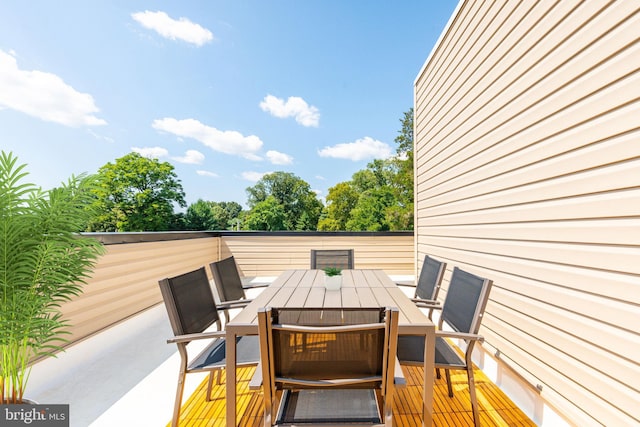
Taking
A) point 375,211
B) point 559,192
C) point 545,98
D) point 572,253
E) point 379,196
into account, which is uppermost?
point 379,196

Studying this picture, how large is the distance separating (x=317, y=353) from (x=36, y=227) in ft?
5.52

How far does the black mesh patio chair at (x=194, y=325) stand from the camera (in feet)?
5.31

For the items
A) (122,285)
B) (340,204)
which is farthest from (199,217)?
(122,285)

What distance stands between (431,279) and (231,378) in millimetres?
1707

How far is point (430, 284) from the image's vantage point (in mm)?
2479

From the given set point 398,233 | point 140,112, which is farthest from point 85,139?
point 398,233

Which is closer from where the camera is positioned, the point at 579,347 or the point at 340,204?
the point at 579,347

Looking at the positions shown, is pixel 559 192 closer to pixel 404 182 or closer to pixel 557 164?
pixel 557 164

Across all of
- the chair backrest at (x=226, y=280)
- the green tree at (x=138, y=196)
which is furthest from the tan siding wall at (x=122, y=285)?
the green tree at (x=138, y=196)

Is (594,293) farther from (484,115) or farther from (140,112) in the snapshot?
(140,112)

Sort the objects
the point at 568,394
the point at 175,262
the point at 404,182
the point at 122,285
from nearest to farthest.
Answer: the point at 568,394
the point at 122,285
the point at 175,262
the point at 404,182

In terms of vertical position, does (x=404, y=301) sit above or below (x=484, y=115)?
below

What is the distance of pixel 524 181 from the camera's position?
205 centimetres

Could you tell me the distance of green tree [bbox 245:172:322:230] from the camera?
3144cm
